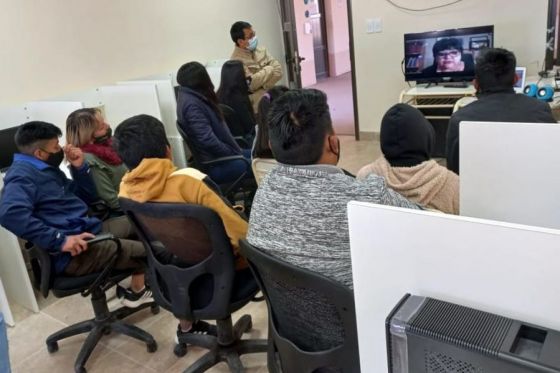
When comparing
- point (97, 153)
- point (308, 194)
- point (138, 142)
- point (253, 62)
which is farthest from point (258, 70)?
point (308, 194)

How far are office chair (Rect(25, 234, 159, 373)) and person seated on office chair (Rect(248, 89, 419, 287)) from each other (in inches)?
42.7

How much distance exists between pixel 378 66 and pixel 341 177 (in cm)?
411

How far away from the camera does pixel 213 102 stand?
3.12 m

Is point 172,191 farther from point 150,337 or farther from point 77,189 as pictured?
point 77,189

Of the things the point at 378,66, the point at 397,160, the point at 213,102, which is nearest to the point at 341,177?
the point at 397,160

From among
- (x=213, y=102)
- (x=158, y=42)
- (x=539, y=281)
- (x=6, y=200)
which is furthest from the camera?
(x=158, y=42)

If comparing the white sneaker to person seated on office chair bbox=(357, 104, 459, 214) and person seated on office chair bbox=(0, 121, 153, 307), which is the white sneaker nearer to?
person seated on office chair bbox=(0, 121, 153, 307)

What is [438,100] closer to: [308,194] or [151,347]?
[151,347]

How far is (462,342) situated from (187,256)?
1250mm

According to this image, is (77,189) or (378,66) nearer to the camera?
(77,189)

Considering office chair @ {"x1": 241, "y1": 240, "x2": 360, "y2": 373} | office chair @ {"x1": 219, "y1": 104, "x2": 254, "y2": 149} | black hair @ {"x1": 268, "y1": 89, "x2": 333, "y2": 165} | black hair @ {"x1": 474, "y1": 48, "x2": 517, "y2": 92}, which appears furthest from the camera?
office chair @ {"x1": 219, "y1": 104, "x2": 254, "y2": 149}

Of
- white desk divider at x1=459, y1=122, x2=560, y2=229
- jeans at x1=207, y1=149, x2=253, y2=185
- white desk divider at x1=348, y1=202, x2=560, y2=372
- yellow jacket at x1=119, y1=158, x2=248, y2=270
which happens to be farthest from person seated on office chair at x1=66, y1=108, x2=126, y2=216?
white desk divider at x1=348, y1=202, x2=560, y2=372

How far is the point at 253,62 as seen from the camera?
4.32m

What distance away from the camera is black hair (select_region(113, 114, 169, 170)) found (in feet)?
5.83
